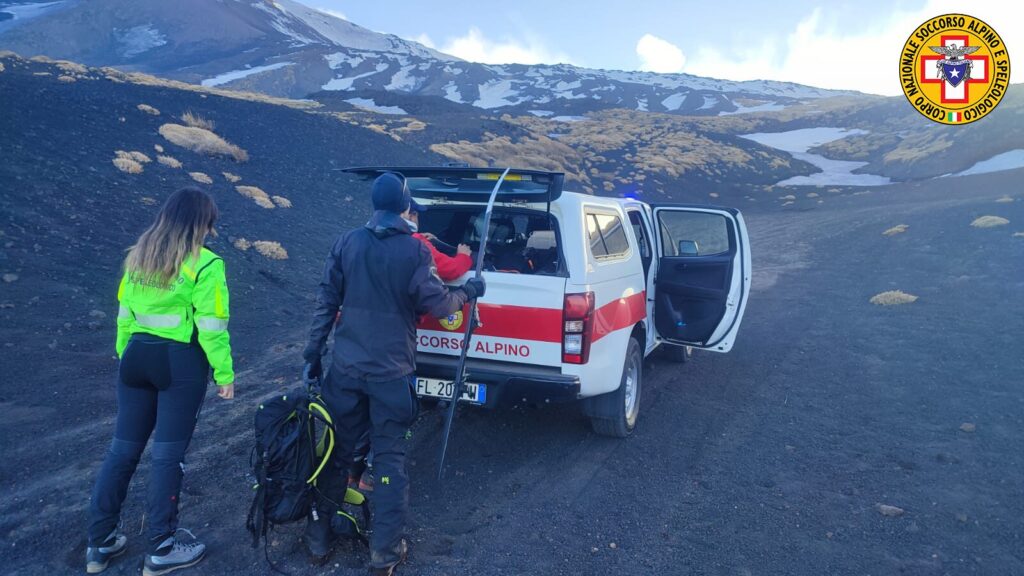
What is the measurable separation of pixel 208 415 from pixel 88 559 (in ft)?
7.09

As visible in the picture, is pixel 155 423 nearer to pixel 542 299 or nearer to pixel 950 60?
pixel 542 299

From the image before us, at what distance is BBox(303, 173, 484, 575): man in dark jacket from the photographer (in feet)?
10.1

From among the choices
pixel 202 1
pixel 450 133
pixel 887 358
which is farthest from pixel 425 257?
pixel 202 1

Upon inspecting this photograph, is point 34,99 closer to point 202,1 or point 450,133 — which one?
point 450,133

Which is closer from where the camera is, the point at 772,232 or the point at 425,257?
the point at 425,257

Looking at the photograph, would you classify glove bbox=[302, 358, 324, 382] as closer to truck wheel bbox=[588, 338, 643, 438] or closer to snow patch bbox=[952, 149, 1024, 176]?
truck wheel bbox=[588, 338, 643, 438]

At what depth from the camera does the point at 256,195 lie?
44.8 feet

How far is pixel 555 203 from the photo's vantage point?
4.46 m

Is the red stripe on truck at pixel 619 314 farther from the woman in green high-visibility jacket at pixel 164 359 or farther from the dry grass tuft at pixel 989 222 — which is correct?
the dry grass tuft at pixel 989 222

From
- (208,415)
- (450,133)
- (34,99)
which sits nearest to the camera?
(208,415)

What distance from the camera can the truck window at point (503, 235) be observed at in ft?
15.5

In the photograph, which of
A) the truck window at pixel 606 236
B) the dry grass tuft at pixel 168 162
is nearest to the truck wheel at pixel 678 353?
the truck window at pixel 606 236

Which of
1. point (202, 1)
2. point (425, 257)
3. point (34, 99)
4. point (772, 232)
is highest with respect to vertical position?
point (202, 1)

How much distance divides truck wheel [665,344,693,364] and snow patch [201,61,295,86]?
7393 centimetres
